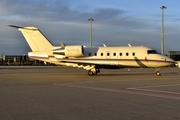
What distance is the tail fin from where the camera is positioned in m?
29.1

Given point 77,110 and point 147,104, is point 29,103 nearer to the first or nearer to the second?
point 77,110

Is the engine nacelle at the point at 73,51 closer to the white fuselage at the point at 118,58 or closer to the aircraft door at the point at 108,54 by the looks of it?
the white fuselage at the point at 118,58

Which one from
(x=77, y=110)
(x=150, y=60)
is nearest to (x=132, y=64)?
(x=150, y=60)

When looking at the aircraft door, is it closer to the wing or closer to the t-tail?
the wing

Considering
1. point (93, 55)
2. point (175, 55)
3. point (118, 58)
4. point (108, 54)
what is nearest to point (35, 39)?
point (93, 55)

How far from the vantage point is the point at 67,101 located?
10891 millimetres

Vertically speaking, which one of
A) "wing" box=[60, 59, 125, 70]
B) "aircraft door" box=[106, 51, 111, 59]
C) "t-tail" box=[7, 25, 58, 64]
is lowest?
"wing" box=[60, 59, 125, 70]

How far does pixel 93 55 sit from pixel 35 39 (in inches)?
264

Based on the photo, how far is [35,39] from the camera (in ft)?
95.8

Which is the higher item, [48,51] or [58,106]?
[48,51]

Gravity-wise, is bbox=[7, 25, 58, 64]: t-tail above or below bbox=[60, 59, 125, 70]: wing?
above

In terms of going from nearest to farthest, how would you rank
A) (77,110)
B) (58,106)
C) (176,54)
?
1. (77,110)
2. (58,106)
3. (176,54)

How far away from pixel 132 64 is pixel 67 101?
57.4 ft

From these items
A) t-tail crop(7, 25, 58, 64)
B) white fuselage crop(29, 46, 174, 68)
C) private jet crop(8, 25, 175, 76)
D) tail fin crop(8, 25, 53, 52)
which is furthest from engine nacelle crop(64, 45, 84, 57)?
tail fin crop(8, 25, 53, 52)
